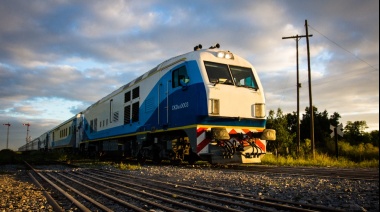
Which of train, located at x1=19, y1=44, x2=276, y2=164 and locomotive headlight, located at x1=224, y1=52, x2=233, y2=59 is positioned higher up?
locomotive headlight, located at x1=224, y1=52, x2=233, y2=59

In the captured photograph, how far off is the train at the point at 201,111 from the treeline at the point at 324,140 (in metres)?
3.15

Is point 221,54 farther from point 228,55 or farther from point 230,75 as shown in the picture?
point 230,75

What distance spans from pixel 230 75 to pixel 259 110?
152 centimetres

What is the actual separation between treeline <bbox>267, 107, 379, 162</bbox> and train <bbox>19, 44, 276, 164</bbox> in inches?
124

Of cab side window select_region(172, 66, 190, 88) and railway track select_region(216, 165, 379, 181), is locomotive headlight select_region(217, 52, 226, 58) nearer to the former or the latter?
cab side window select_region(172, 66, 190, 88)

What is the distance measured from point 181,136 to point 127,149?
5.11 m

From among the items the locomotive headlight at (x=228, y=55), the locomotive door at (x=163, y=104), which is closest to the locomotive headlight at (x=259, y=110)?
the locomotive headlight at (x=228, y=55)

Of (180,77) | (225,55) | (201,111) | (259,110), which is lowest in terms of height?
(201,111)

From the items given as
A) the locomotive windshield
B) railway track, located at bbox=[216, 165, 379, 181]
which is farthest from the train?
railway track, located at bbox=[216, 165, 379, 181]

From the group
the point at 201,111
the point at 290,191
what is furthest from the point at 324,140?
the point at 290,191

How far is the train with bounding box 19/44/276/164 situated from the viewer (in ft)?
32.9

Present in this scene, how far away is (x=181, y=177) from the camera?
845 cm

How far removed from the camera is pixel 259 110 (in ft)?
36.9

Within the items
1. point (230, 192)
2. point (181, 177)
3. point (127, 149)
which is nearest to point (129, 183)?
point (181, 177)
